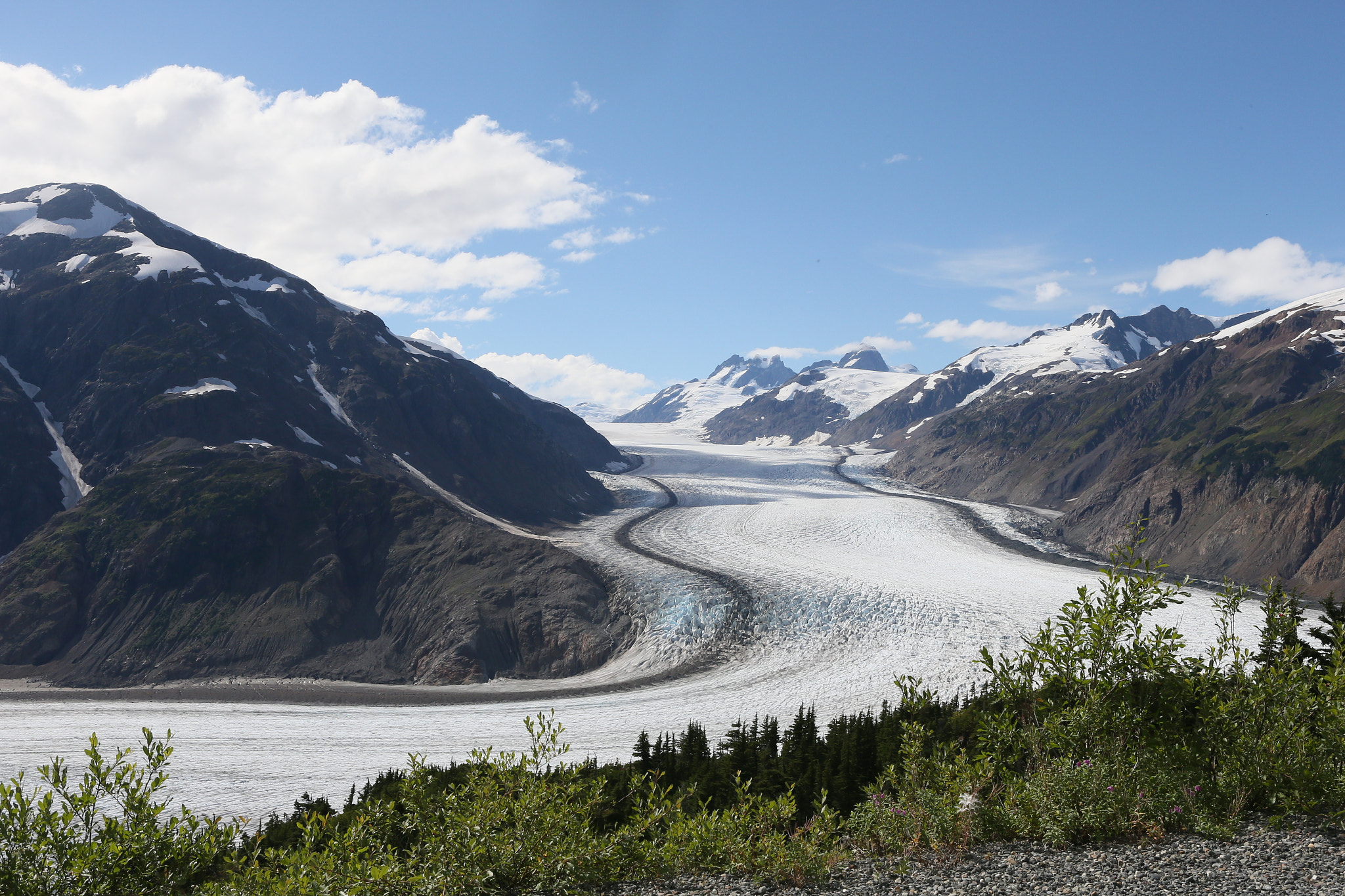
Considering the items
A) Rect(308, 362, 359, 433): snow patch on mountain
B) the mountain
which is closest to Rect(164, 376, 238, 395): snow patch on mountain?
the mountain

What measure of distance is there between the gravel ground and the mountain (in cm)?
5458

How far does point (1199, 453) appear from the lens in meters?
106

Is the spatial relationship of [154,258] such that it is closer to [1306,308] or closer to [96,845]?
[96,845]

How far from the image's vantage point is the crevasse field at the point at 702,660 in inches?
1817

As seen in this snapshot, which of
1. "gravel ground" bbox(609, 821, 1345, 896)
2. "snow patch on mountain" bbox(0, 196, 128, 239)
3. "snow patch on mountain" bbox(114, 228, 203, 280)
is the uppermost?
"snow patch on mountain" bbox(0, 196, 128, 239)

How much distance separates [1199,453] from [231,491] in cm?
11689

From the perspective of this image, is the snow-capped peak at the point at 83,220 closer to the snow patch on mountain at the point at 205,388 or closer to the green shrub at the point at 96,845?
the snow patch on mountain at the point at 205,388

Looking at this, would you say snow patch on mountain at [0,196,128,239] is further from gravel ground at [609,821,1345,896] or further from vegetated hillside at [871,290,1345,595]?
vegetated hillside at [871,290,1345,595]

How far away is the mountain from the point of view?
6481 cm

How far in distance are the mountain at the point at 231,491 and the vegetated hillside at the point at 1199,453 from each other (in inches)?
2817

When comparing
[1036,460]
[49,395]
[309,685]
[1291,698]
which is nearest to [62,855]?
[1291,698]

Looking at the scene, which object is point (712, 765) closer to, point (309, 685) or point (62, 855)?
point (62, 855)

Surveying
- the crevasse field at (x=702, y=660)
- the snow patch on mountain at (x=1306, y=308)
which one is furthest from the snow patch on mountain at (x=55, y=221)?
the snow patch on mountain at (x=1306, y=308)

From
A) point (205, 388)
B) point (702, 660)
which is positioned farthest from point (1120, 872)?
point (205, 388)
